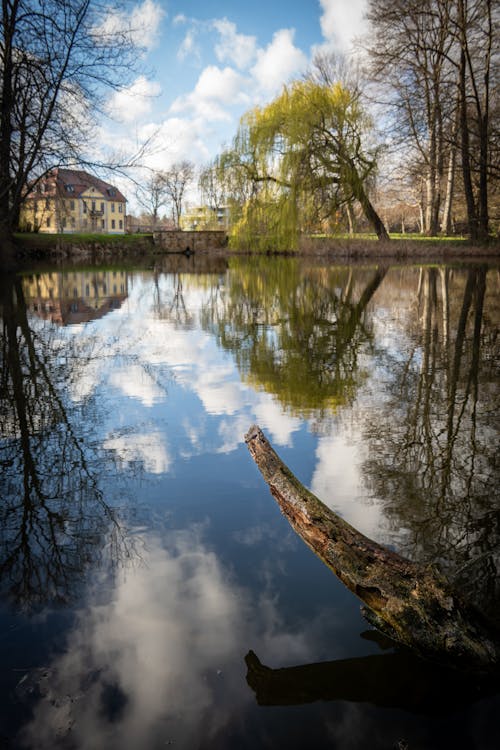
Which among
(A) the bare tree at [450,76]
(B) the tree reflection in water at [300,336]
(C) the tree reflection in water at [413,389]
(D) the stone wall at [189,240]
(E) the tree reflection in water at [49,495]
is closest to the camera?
(E) the tree reflection in water at [49,495]

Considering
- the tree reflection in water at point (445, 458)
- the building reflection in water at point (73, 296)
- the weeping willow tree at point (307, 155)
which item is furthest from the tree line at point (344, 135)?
the tree reflection in water at point (445, 458)

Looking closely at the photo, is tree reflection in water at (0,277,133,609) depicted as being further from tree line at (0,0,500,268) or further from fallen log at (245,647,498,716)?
tree line at (0,0,500,268)

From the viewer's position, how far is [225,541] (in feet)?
8.91

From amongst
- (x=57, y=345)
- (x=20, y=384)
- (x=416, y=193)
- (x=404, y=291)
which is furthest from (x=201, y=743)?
(x=416, y=193)

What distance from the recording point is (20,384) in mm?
5309

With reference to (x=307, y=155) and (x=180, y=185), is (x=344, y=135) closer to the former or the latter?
(x=307, y=155)

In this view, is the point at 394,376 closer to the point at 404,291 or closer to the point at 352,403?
the point at 352,403

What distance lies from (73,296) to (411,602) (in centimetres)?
1246

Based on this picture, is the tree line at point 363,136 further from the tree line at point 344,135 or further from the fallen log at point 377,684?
the fallen log at point 377,684

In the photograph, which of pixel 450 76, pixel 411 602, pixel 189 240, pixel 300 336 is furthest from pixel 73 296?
pixel 189 240

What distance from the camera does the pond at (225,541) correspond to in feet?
5.82

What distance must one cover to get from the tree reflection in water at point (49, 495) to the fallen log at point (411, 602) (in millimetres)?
1068

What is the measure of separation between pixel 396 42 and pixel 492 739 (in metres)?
29.7

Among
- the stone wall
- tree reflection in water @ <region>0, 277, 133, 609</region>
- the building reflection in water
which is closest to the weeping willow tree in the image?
the building reflection in water
